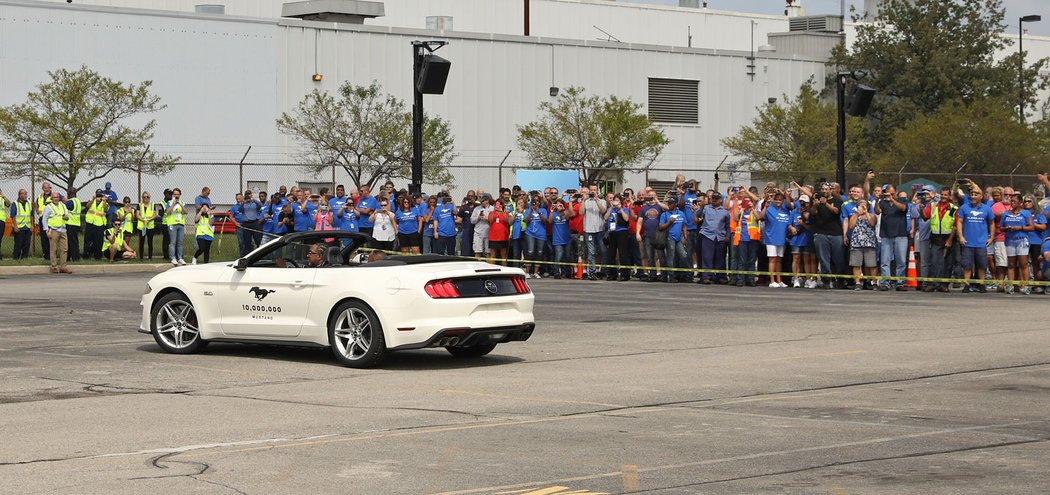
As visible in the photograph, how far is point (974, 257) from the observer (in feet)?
82.0

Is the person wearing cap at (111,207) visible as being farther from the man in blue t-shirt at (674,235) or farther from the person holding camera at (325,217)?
the man in blue t-shirt at (674,235)

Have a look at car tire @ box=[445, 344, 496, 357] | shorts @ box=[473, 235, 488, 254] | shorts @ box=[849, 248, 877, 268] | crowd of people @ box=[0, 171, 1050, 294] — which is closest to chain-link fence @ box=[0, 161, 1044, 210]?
crowd of people @ box=[0, 171, 1050, 294]

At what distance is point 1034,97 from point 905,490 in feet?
214

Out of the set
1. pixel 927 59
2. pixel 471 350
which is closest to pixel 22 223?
pixel 471 350

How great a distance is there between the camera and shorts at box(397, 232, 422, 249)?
31.1 metres

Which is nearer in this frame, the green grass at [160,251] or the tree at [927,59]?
the green grass at [160,251]

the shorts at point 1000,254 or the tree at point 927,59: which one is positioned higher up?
the tree at point 927,59

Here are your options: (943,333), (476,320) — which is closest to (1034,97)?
(943,333)

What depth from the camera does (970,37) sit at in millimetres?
64750

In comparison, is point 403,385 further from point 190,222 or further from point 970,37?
point 970,37

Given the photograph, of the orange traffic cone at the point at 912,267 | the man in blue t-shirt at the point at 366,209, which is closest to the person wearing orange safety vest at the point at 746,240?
the orange traffic cone at the point at 912,267

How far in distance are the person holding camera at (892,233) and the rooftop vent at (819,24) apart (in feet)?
Result: 144

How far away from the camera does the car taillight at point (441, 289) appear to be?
45.5ft

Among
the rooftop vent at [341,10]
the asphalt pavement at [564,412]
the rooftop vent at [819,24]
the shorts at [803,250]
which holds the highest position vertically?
the rooftop vent at [819,24]
